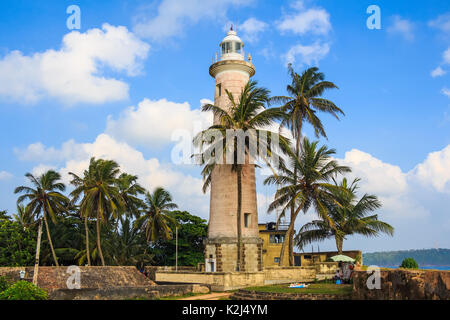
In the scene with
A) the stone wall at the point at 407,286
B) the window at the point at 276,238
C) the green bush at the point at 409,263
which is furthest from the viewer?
the window at the point at 276,238

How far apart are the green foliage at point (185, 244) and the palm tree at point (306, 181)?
1907 centimetres

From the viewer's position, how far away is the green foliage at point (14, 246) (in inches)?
1592

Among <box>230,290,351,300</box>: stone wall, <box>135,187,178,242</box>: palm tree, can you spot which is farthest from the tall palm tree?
<box>230,290,351,300</box>: stone wall

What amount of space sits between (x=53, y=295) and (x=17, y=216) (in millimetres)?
30903

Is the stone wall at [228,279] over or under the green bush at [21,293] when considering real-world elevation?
under

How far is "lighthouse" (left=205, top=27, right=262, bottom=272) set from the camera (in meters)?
31.0

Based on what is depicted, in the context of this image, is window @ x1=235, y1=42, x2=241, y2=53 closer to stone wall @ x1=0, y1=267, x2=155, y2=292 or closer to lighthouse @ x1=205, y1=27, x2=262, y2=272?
lighthouse @ x1=205, y1=27, x2=262, y2=272

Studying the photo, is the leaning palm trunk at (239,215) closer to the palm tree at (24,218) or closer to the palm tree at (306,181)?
the palm tree at (306,181)

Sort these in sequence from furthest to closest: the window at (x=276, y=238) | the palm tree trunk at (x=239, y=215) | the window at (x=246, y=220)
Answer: the window at (x=276, y=238) < the window at (x=246, y=220) < the palm tree trunk at (x=239, y=215)

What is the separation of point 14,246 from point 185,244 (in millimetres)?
18244

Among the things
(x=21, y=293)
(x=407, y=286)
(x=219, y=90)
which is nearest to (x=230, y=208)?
(x=219, y=90)

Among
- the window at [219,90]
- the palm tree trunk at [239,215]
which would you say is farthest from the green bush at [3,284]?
the window at [219,90]
